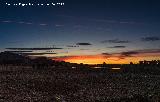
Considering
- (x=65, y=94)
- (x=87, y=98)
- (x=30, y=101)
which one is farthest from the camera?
(x=65, y=94)

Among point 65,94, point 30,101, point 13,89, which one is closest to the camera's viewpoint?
point 30,101

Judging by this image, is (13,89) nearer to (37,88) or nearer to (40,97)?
(37,88)

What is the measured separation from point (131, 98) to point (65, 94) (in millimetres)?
18447

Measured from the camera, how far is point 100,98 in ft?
317

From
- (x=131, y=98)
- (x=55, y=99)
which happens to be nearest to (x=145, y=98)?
(x=131, y=98)

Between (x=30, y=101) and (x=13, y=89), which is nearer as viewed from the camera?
(x=30, y=101)

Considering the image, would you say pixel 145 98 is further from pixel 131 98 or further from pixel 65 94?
pixel 65 94

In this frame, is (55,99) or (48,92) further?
(48,92)

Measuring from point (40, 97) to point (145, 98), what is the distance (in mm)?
23841

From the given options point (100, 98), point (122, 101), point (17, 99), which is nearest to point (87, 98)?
point (100, 98)

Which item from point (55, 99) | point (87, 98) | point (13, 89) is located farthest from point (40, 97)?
point (13, 89)

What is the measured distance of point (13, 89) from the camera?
380 ft

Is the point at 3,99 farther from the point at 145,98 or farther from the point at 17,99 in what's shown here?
the point at 145,98

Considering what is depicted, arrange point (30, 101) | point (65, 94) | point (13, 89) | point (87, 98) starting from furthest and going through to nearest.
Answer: point (13, 89)
point (65, 94)
point (87, 98)
point (30, 101)
